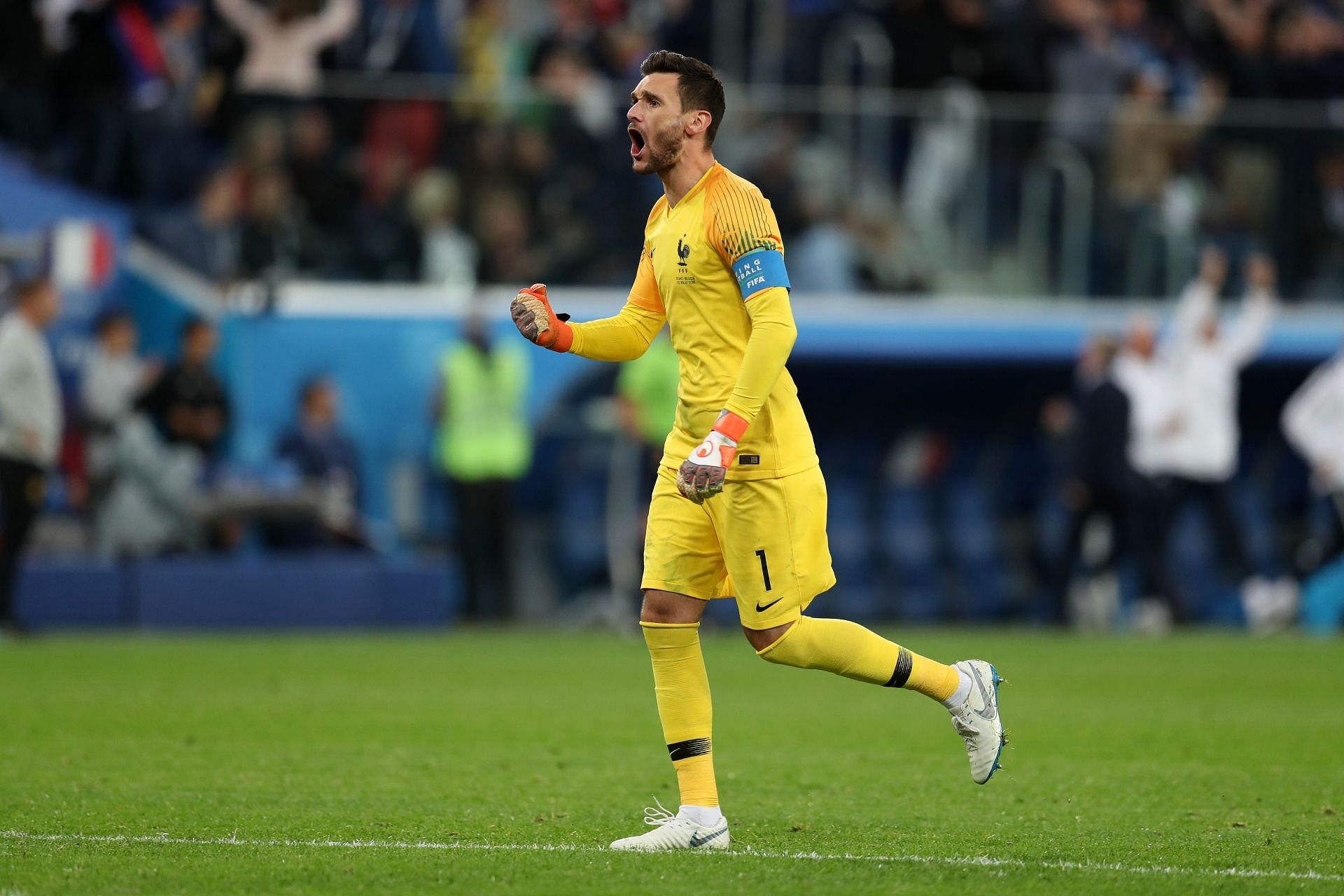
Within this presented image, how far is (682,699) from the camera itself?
6.23 metres

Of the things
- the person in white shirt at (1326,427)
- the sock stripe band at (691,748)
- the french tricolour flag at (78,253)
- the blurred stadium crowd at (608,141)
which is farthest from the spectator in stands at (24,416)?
the person in white shirt at (1326,427)

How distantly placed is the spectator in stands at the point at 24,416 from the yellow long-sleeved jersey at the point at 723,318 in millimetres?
8472

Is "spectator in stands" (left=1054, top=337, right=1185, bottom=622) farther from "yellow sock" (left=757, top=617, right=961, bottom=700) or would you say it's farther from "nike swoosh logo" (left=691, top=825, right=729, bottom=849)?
"nike swoosh logo" (left=691, top=825, right=729, bottom=849)

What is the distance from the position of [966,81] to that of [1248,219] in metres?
2.93

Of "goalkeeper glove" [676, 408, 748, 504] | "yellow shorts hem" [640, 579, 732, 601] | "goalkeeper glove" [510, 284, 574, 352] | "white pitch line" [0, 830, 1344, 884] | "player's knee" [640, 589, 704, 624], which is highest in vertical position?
"goalkeeper glove" [510, 284, 574, 352]

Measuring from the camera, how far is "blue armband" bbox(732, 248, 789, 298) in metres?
6.00

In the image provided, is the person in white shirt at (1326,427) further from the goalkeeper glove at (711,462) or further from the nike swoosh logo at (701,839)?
the goalkeeper glove at (711,462)

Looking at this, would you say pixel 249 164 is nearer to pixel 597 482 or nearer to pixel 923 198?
pixel 597 482

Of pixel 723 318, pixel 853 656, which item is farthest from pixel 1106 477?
pixel 723 318

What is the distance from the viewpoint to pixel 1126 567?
765 inches

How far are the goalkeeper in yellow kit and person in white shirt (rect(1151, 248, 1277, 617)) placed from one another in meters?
11.5

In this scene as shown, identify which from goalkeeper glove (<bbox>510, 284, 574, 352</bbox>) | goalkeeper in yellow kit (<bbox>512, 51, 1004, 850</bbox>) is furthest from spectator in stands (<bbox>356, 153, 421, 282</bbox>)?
goalkeeper in yellow kit (<bbox>512, 51, 1004, 850</bbox>)

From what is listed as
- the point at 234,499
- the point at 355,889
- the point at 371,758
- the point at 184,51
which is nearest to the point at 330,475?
the point at 234,499

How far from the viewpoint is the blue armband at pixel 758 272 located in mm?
5996
